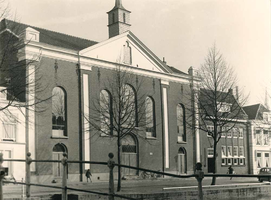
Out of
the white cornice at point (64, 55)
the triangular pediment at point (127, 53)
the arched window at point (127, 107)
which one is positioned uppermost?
the triangular pediment at point (127, 53)

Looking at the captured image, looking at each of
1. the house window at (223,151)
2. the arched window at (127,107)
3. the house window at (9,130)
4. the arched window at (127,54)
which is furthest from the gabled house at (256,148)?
the house window at (9,130)

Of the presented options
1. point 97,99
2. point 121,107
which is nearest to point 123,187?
point 121,107

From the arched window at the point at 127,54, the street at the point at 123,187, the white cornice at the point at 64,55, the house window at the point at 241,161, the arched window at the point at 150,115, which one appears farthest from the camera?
the house window at the point at 241,161

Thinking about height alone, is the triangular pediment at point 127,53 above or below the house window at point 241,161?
above

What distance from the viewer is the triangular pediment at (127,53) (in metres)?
35.0

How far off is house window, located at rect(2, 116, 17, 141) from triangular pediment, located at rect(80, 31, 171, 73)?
884cm

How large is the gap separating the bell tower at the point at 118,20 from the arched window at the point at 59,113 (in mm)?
9664

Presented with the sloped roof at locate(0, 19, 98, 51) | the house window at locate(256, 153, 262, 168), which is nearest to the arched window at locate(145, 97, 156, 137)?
the sloped roof at locate(0, 19, 98, 51)

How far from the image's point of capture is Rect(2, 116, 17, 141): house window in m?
27.7

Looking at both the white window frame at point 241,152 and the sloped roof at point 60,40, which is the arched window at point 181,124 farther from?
the sloped roof at point 60,40

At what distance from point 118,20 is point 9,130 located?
1602 centimetres

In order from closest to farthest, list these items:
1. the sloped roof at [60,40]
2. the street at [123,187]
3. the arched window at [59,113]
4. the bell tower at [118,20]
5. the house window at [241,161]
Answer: the street at [123,187], the arched window at [59,113], the sloped roof at [60,40], the bell tower at [118,20], the house window at [241,161]

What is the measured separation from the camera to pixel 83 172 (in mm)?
31875

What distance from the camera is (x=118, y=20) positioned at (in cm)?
3828
